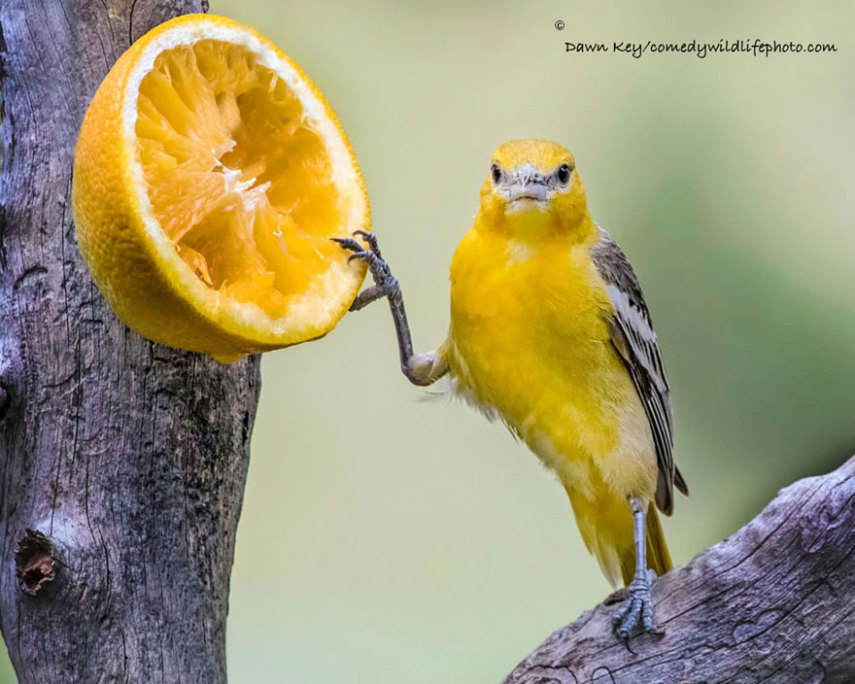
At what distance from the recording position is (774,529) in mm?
1203

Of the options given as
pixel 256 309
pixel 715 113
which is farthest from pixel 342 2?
pixel 256 309

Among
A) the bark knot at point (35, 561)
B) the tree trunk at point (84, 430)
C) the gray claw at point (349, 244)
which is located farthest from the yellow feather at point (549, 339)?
the bark knot at point (35, 561)

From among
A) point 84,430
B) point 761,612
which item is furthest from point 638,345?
point 84,430

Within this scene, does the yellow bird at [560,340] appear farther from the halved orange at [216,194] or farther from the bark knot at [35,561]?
the bark knot at [35,561]

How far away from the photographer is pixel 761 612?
1.22 meters

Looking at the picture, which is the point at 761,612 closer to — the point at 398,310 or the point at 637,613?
the point at 637,613

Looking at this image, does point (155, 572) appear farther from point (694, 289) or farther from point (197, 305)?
point (694, 289)

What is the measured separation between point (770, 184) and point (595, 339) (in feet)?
3.36

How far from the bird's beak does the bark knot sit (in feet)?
2.43

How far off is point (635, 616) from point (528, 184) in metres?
0.59

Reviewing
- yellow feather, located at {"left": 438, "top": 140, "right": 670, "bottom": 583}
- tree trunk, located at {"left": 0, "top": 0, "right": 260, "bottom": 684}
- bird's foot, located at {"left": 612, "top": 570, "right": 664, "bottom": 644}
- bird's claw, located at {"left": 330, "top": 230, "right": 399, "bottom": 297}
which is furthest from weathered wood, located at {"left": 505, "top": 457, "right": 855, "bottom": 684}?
bird's claw, located at {"left": 330, "top": 230, "right": 399, "bottom": 297}

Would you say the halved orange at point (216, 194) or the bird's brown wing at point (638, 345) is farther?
the bird's brown wing at point (638, 345)

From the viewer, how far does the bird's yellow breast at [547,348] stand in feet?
4.64

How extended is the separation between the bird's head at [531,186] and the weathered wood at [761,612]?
48cm
